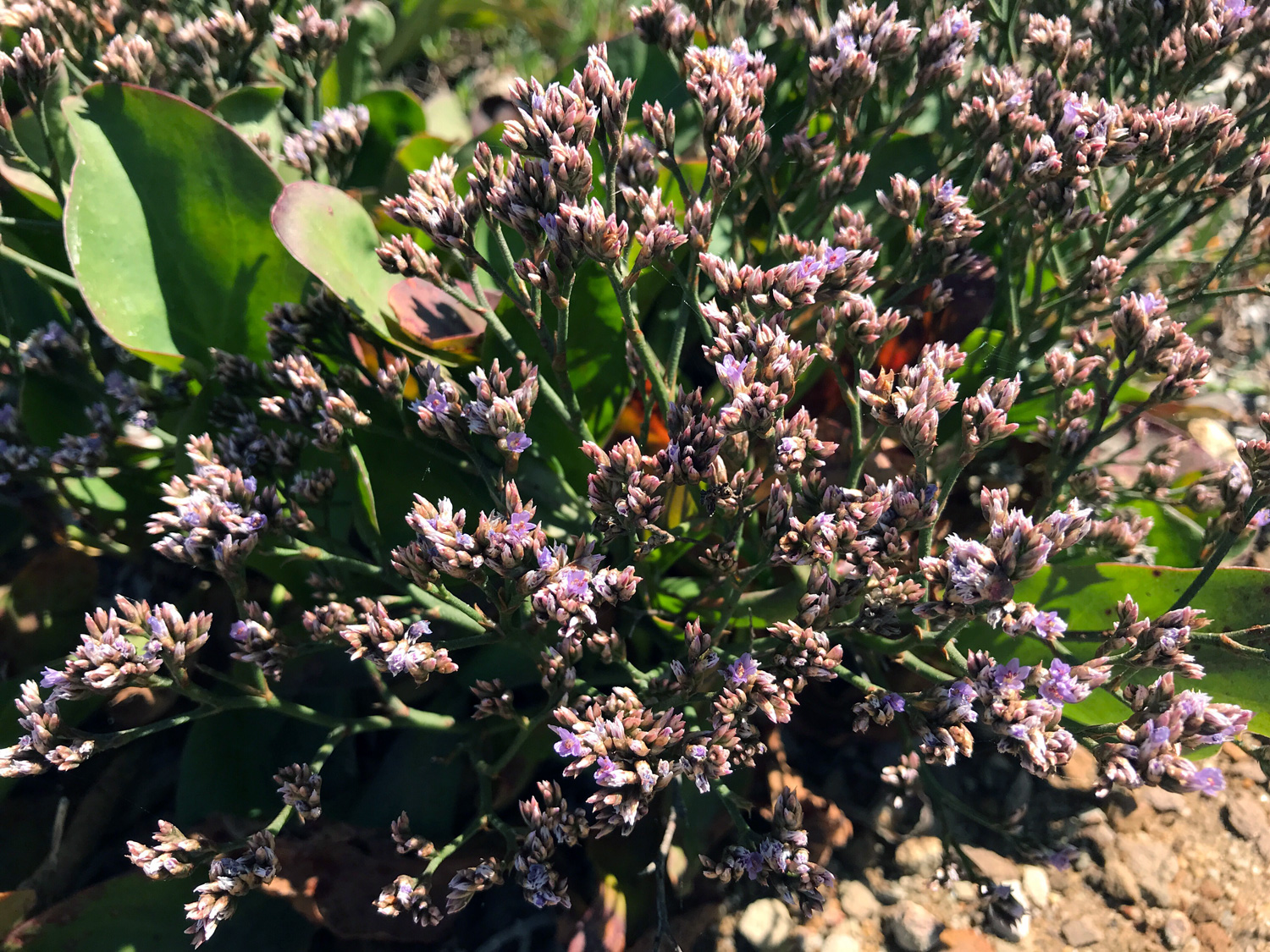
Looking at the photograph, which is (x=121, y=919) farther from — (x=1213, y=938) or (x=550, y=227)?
(x=1213, y=938)

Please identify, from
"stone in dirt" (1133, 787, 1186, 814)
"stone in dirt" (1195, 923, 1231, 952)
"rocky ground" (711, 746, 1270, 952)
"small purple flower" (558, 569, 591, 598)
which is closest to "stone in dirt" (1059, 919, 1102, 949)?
"rocky ground" (711, 746, 1270, 952)

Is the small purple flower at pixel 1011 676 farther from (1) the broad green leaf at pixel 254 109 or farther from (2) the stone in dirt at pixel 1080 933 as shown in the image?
(1) the broad green leaf at pixel 254 109

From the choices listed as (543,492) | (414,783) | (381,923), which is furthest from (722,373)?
(381,923)

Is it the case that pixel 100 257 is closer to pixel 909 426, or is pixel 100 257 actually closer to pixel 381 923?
pixel 381 923

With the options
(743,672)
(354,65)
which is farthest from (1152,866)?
(354,65)

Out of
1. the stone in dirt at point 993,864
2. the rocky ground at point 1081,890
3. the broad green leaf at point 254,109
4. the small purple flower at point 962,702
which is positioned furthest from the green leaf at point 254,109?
the stone in dirt at point 993,864
